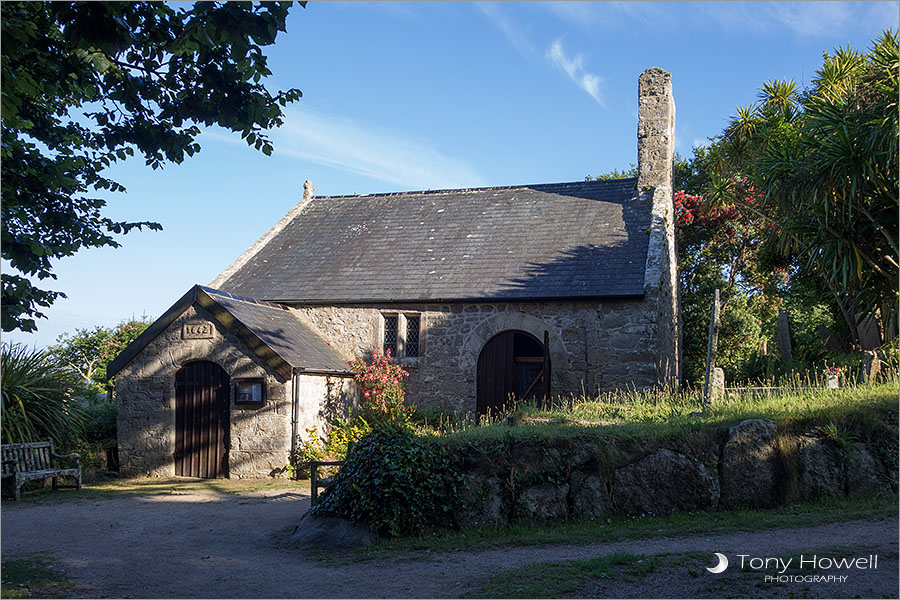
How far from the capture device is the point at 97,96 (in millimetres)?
8500

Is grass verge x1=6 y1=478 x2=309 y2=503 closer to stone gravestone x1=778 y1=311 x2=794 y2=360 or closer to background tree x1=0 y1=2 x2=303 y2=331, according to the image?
background tree x1=0 y1=2 x2=303 y2=331

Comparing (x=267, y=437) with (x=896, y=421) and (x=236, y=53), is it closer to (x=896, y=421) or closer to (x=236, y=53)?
(x=236, y=53)

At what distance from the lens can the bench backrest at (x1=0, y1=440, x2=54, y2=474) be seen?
41.9ft

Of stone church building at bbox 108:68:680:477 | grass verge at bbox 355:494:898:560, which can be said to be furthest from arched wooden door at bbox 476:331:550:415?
grass verge at bbox 355:494:898:560

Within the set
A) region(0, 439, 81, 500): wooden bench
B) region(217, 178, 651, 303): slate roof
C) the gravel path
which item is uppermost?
region(217, 178, 651, 303): slate roof

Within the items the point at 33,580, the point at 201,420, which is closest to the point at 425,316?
the point at 201,420

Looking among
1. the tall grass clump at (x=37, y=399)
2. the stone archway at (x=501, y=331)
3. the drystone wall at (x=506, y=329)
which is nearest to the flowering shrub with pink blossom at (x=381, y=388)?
the drystone wall at (x=506, y=329)

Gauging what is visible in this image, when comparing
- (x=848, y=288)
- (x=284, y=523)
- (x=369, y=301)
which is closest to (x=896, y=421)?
(x=848, y=288)

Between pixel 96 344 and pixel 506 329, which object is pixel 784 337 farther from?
pixel 96 344

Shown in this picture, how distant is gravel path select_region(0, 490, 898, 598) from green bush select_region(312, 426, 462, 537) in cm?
88

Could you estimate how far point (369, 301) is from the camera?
705 inches

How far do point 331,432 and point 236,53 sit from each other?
976 centimetres

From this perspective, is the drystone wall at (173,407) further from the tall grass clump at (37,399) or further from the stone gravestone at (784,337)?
the stone gravestone at (784,337)

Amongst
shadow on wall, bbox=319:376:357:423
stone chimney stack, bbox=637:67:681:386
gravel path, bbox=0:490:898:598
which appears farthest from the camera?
stone chimney stack, bbox=637:67:681:386
